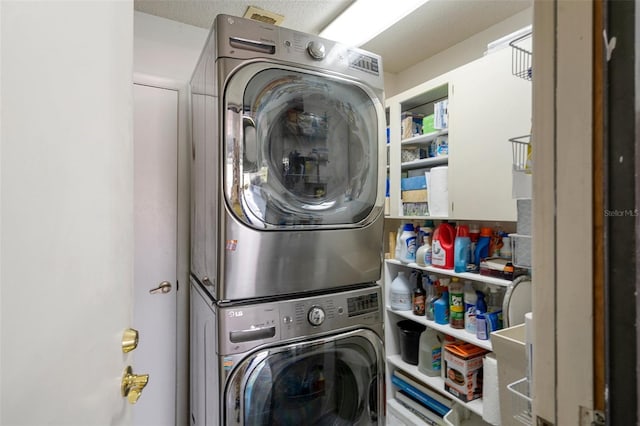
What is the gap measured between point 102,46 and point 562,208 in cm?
77

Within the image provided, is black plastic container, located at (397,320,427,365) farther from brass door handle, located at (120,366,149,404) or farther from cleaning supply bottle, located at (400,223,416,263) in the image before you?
brass door handle, located at (120,366,149,404)

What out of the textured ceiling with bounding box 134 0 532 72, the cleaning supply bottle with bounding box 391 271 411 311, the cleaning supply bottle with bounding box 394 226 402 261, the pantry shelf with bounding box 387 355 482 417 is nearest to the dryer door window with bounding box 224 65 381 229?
the textured ceiling with bounding box 134 0 532 72

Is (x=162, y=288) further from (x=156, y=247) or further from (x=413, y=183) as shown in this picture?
(x=413, y=183)

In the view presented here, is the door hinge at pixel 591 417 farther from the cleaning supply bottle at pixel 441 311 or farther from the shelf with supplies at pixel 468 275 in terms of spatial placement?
the cleaning supply bottle at pixel 441 311

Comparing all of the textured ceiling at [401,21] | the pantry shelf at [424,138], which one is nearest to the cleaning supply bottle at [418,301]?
the pantry shelf at [424,138]

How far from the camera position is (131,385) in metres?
0.69

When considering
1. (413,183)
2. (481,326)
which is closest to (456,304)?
(481,326)

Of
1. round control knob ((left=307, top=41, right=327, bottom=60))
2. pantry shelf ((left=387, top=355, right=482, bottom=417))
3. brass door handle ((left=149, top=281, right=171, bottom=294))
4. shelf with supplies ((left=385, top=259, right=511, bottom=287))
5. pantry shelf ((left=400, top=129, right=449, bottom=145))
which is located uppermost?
round control knob ((left=307, top=41, right=327, bottom=60))

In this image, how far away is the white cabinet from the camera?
1.54m

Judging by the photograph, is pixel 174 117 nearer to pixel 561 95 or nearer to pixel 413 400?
pixel 561 95

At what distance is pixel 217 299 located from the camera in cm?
117

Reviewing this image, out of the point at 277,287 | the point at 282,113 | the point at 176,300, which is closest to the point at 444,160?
the point at 282,113

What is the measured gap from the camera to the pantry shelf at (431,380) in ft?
5.49

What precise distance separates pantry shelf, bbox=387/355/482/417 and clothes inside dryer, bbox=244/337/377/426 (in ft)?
1.96
